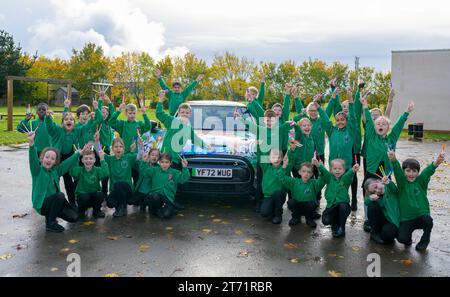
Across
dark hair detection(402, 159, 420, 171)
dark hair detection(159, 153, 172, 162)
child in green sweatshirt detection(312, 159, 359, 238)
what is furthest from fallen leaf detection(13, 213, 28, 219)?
dark hair detection(402, 159, 420, 171)

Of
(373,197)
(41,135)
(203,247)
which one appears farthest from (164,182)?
(373,197)

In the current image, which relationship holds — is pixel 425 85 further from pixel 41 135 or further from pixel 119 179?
pixel 41 135

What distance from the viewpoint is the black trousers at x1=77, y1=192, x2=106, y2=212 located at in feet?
18.9

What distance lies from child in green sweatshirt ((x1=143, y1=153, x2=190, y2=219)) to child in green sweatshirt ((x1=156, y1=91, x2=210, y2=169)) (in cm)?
35

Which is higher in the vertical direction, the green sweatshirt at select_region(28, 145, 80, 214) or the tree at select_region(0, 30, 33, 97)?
the tree at select_region(0, 30, 33, 97)

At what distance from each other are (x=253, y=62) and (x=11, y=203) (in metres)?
39.3

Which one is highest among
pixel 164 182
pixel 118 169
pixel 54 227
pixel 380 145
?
pixel 380 145

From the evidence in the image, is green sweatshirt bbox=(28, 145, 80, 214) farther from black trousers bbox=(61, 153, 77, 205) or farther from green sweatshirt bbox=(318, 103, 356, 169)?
green sweatshirt bbox=(318, 103, 356, 169)

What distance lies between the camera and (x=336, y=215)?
539 cm

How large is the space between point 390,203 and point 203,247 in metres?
2.22

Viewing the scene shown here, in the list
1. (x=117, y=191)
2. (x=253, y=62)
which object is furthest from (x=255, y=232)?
(x=253, y=62)

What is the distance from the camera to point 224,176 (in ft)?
20.4

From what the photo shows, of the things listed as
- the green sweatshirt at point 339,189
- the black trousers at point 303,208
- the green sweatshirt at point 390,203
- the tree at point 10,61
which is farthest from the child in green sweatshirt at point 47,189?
the tree at point 10,61
